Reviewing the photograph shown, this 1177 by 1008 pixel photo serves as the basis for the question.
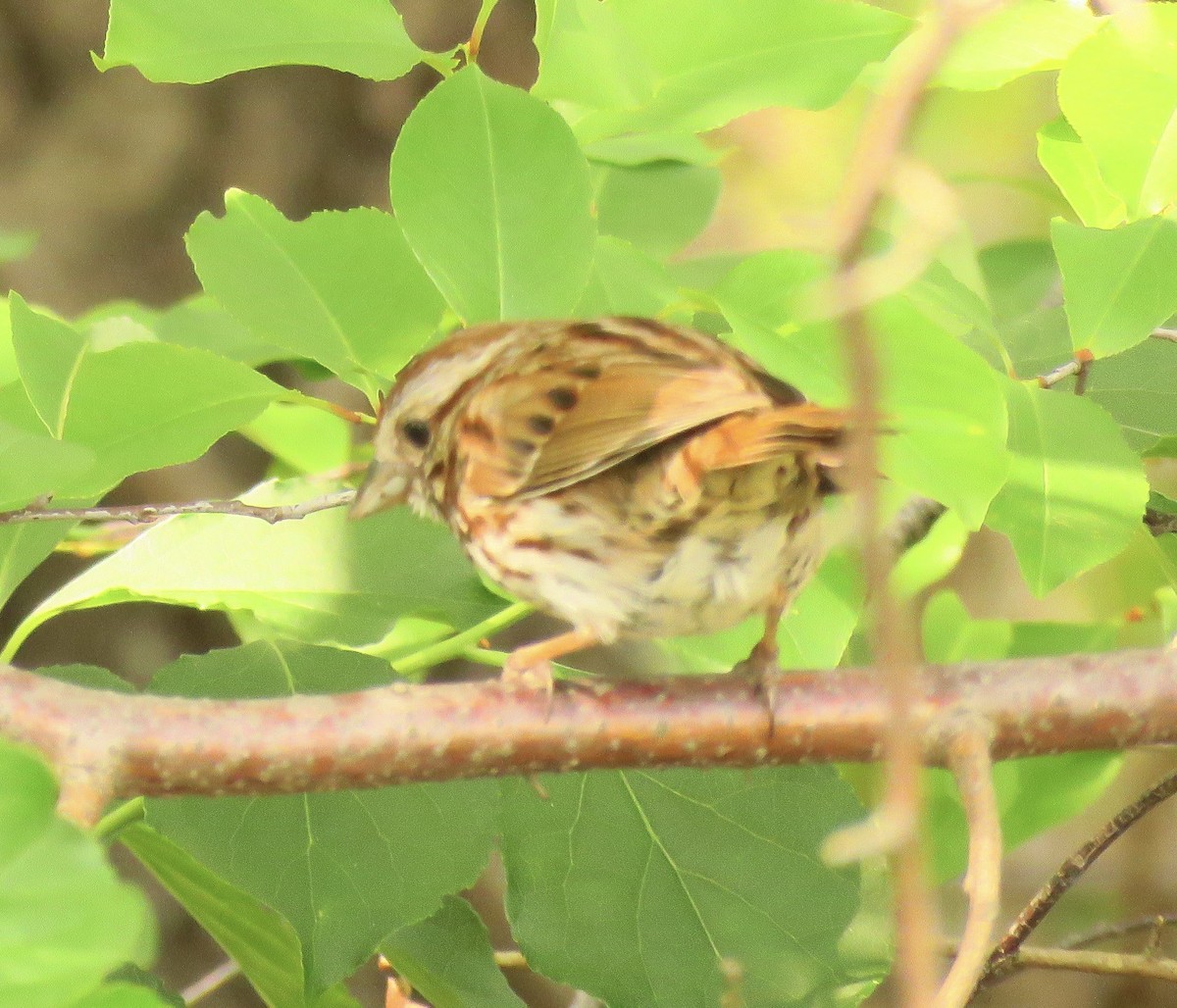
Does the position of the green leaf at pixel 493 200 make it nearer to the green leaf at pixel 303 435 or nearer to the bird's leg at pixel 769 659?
the bird's leg at pixel 769 659

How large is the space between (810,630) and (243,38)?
60cm

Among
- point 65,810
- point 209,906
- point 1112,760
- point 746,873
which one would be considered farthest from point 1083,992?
point 65,810

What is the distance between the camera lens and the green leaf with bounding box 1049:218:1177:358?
948mm

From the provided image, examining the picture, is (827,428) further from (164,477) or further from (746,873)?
(164,477)

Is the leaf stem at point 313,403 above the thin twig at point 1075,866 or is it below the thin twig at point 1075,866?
above

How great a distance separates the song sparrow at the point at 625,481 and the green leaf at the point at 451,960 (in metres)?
0.27

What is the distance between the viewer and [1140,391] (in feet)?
3.80

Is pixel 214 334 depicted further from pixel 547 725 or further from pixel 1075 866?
pixel 1075 866

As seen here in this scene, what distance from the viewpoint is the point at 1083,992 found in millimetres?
2912

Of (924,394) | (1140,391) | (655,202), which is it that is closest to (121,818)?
(924,394)

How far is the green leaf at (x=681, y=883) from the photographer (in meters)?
1.04

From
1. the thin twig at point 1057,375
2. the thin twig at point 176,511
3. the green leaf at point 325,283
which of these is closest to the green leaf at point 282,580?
the thin twig at point 176,511

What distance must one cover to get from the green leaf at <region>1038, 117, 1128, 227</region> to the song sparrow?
292 mm

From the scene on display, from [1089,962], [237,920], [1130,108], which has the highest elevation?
[1130,108]
